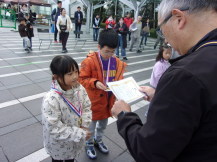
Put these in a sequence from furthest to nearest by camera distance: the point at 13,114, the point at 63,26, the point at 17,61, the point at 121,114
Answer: the point at 63,26
the point at 17,61
the point at 13,114
the point at 121,114

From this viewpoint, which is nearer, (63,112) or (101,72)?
(63,112)

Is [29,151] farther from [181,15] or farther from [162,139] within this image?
[181,15]

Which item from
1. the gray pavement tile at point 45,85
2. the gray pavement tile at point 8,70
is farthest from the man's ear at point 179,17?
the gray pavement tile at point 8,70

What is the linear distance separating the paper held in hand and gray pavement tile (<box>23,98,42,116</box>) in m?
2.19

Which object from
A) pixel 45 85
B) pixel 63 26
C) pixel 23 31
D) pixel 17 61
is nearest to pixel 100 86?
pixel 45 85

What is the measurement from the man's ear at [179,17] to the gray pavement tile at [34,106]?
3.00m

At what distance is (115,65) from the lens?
2.23 meters

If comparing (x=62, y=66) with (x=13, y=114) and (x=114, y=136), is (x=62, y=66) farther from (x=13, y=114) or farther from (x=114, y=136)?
(x=13, y=114)

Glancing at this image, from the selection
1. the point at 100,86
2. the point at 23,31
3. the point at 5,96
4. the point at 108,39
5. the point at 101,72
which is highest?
the point at 23,31

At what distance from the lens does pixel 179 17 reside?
34.4 inches

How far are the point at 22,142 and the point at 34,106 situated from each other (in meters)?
1.06

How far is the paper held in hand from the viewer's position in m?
1.48

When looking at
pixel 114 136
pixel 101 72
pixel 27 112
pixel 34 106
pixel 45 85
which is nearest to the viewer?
pixel 101 72

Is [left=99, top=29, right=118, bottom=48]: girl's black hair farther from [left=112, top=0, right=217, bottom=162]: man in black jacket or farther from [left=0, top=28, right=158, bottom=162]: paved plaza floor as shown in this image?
[left=0, top=28, right=158, bottom=162]: paved plaza floor
